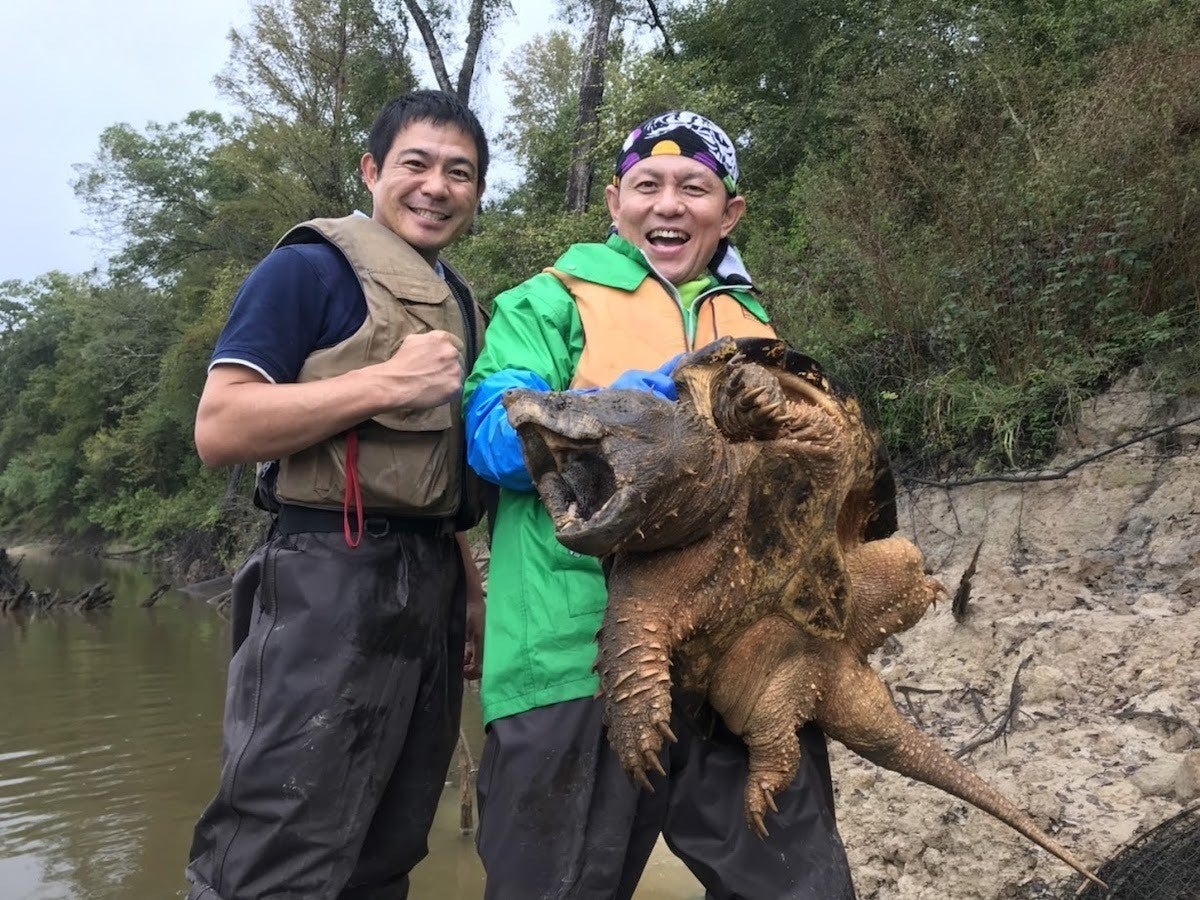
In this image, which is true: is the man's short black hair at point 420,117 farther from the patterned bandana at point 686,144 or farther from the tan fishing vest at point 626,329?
the tan fishing vest at point 626,329

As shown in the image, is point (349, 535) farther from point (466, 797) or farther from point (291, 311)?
point (466, 797)

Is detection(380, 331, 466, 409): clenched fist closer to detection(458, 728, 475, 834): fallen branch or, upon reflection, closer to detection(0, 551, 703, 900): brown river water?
detection(0, 551, 703, 900): brown river water

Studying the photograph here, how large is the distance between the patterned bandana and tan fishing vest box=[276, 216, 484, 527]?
2.02 feet

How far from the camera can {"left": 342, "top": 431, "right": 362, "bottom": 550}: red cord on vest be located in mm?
2043

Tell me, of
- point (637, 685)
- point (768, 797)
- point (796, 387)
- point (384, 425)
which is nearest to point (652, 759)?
point (637, 685)

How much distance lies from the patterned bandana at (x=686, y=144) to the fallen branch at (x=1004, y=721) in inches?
113

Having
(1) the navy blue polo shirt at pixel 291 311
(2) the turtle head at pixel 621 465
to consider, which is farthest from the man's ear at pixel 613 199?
(2) the turtle head at pixel 621 465

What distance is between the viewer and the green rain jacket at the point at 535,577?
1772mm

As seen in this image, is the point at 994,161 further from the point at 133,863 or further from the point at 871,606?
the point at 133,863

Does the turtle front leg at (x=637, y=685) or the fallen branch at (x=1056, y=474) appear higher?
the turtle front leg at (x=637, y=685)

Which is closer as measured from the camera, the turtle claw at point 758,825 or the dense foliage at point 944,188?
the turtle claw at point 758,825

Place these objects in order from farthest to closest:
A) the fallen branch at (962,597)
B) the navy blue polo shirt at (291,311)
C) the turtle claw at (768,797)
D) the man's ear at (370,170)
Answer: the fallen branch at (962,597) < the man's ear at (370,170) < the navy blue polo shirt at (291,311) < the turtle claw at (768,797)

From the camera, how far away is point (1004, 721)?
153 inches

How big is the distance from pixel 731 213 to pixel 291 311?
111cm
